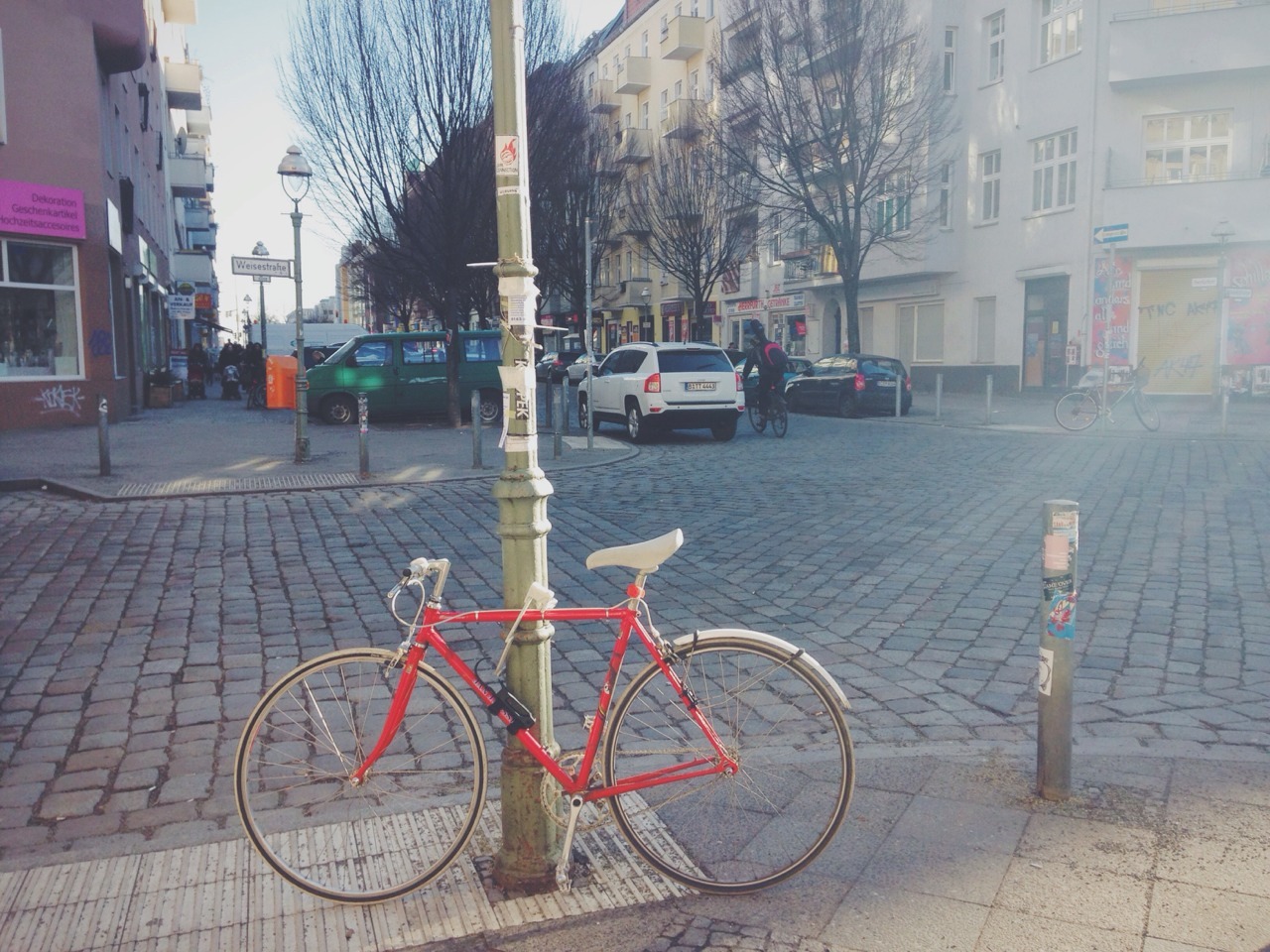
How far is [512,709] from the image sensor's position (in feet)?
10.6

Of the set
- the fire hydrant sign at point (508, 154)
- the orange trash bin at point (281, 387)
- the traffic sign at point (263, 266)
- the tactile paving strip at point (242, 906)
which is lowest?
the tactile paving strip at point (242, 906)

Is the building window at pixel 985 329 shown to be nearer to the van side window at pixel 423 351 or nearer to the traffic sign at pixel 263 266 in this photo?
the van side window at pixel 423 351

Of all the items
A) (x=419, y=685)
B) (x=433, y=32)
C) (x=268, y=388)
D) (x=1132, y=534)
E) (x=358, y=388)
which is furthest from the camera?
(x=358, y=388)

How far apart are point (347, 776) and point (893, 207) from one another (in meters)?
33.2

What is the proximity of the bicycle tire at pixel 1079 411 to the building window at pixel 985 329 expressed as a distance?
44.9ft

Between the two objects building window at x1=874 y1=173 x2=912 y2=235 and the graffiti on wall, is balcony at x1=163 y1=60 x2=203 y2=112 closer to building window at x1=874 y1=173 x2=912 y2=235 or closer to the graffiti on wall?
building window at x1=874 y1=173 x2=912 y2=235

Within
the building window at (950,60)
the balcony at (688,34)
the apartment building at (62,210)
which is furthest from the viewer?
the balcony at (688,34)

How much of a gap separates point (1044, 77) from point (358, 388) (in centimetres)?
1984

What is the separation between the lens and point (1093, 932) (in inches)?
120

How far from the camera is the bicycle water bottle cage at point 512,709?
322 centimetres

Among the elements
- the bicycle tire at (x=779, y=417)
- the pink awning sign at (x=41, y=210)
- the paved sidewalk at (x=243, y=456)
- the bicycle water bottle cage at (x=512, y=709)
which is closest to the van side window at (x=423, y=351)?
the paved sidewalk at (x=243, y=456)

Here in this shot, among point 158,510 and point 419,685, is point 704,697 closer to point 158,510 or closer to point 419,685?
point 419,685

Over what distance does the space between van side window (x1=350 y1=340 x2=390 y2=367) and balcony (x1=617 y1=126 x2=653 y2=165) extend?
34496mm

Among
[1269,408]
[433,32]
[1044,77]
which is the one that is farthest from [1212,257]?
[433,32]
